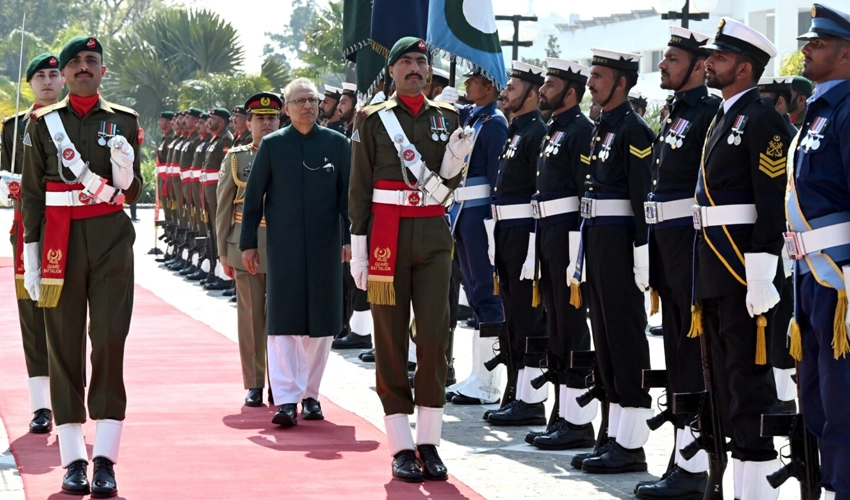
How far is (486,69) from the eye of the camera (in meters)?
10.2

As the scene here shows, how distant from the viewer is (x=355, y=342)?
43.7 feet

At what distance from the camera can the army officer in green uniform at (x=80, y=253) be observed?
7.16 m

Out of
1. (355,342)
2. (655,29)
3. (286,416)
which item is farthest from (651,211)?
(655,29)

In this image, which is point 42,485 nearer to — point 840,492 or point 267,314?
point 267,314

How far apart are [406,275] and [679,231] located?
149 cm

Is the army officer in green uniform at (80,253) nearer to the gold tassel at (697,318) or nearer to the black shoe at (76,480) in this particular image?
the black shoe at (76,480)

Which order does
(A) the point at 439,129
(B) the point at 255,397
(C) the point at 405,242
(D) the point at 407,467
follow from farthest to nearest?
(B) the point at 255,397, (A) the point at 439,129, (C) the point at 405,242, (D) the point at 407,467

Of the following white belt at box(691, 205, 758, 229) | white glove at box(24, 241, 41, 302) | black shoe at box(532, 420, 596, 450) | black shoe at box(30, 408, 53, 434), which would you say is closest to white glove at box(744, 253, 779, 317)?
white belt at box(691, 205, 758, 229)

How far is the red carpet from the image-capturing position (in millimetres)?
7355

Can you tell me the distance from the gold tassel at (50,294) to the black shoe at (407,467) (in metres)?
1.90

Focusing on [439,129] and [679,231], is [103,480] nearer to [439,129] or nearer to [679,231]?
[439,129]

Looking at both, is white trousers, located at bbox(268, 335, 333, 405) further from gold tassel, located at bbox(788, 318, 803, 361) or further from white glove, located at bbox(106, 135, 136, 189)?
gold tassel, located at bbox(788, 318, 803, 361)

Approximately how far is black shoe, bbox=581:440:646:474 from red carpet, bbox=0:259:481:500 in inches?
29.7

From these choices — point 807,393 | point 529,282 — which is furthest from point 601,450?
point 807,393
